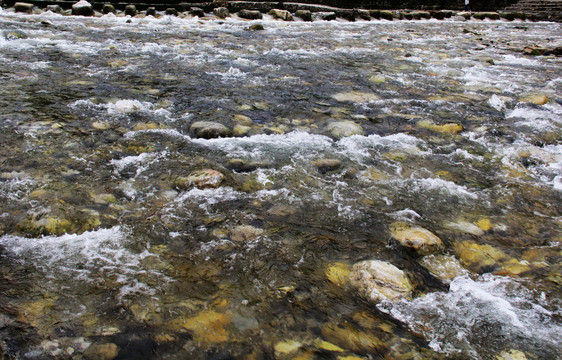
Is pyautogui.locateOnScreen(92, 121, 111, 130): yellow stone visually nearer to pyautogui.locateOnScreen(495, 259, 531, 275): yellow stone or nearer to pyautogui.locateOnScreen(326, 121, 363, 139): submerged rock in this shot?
pyautogui.locateOnScreen(326, 121, 363, 139): submerged rock

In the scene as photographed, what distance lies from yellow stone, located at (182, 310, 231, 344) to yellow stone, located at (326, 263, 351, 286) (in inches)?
21.1

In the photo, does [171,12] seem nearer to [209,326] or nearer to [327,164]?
[327,164]

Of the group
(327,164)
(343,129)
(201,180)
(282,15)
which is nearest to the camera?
(201,180)

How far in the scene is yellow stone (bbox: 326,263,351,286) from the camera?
5.50 ft

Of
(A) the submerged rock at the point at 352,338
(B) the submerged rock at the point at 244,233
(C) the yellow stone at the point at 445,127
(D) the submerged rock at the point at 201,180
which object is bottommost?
(A) the submerged rock at the point at 352,338

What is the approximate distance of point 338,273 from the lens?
5.66ft

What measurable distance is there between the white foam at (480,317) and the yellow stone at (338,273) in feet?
0.71

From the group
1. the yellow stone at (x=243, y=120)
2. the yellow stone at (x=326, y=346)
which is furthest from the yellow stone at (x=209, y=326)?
the yellow stone at (x=243, y=120)

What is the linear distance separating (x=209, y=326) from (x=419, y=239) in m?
1.19

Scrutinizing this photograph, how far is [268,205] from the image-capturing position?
7.36ft

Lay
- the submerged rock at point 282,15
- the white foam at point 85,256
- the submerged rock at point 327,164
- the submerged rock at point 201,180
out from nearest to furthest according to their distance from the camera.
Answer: the white foam at point 85,256 < the submerged rock at point 201,180 < the submerged rock at point 327,164 < the submerged rock at point 282,15

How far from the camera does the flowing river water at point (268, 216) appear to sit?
4.52 ft

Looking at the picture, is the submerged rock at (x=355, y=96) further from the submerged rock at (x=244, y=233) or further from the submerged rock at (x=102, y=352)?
the submerged rock at (x=102, y=352)

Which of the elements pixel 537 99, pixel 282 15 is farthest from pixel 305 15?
pixel 537 99
